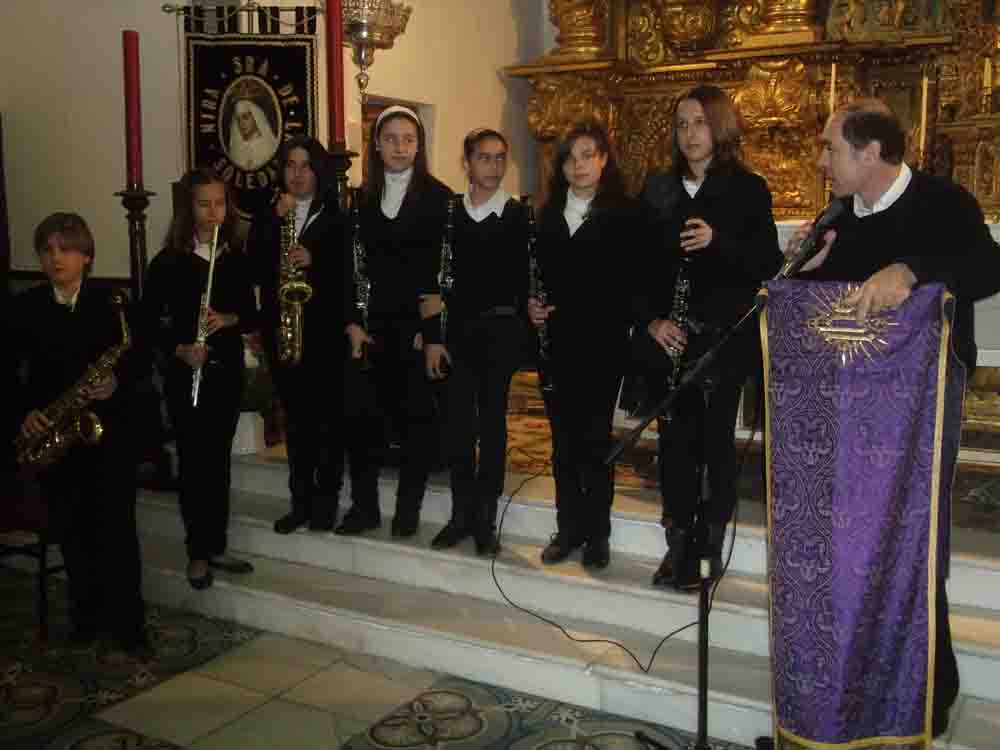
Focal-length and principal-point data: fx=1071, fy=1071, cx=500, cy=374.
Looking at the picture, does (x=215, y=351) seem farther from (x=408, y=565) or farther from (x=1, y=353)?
(x=408, y=565)

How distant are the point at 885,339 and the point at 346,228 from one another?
212 cm

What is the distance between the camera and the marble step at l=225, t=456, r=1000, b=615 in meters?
3.35

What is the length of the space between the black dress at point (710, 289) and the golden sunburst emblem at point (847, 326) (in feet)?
1.75

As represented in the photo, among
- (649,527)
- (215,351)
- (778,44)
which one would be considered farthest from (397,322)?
(778,44)

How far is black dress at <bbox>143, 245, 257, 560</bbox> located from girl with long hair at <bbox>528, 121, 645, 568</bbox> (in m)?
1.18

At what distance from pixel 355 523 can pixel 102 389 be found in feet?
3.66

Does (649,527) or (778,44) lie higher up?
(778,44)

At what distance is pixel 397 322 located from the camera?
154 inches

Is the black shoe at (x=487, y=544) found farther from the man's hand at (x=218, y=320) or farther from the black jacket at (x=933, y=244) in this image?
the black jacket at (x=933, y=244)

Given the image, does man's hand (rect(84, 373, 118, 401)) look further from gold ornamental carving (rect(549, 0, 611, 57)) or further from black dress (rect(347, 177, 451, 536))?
gold ornamental carving (rect(549, 0, 611, 57))

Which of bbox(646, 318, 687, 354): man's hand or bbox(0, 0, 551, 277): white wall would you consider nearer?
bbox(646, 318, 687, 354): man's hand

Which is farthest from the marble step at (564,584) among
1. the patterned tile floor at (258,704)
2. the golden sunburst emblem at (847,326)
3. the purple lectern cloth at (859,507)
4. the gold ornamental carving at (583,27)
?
the gold ornamental carving at (583,27)

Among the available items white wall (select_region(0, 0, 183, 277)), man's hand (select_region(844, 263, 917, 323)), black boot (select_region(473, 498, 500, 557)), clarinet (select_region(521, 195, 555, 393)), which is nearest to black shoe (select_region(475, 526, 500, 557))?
black boot (select_region(473, 498, 500, 557))

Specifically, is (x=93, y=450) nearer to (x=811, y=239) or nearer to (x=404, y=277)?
(x=404, y=277)
